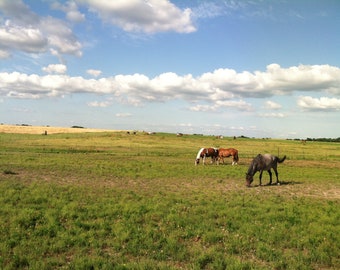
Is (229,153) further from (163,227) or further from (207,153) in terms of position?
(163,227)

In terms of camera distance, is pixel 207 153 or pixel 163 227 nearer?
pixel 163 227

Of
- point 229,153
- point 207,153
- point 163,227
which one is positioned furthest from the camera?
point 229,153

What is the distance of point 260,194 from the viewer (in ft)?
62.1

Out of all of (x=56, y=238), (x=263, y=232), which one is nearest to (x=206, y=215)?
(x=263, y=232)

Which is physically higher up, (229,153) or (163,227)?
(229,153)

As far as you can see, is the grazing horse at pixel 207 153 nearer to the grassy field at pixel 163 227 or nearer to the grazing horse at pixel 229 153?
the grazing horse at pixel 229 153

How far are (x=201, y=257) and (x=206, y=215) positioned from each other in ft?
14.1

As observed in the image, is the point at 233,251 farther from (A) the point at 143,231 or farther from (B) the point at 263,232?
(A) the point at 143,231

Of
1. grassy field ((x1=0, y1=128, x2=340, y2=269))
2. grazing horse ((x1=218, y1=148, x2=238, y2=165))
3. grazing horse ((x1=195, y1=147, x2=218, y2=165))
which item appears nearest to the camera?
grassy field ((x1=0, y1=128, x2=340, y2=269))

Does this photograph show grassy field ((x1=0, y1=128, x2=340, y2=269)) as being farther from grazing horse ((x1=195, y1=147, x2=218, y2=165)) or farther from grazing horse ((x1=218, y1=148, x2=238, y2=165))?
grazing horse ((x1=218, y1=148, x2=238, y2=165))

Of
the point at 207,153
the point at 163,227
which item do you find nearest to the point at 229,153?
the point at 207,153

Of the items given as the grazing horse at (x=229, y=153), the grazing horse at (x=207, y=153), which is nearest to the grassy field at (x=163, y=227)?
the grazing horse at (x=207, y=153)

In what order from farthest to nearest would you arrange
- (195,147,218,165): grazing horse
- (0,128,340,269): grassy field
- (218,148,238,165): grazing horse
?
(218,148,238,165): grazing horse < (195,147,218,165): grazing horse < (0,128,340,269): grassy field

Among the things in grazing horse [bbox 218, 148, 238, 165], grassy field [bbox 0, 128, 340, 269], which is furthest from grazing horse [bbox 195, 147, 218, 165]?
grassy field [bbox 0, 128, 340, 269]
